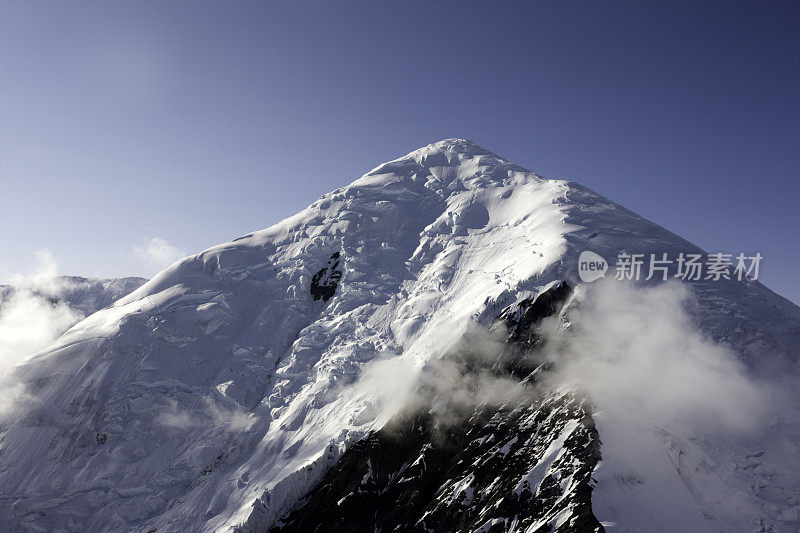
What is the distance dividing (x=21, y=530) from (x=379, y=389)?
2941 inches

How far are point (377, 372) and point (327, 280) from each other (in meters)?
42.0

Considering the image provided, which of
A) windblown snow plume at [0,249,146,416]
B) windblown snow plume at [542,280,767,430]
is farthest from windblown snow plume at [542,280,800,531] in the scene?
windblown snow plume at [0,249,146,416]

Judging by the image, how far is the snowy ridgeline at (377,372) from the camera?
7688cm

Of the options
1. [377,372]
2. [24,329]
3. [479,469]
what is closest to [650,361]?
[479,469]

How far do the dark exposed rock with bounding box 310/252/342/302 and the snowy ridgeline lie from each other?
72 centimetres

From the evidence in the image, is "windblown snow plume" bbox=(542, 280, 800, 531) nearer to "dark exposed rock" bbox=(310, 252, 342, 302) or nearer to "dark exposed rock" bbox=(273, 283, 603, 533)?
"dark exposed rock" bbox=(273, 283, 603, 533)

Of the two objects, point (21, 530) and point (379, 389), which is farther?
point (379, 389)

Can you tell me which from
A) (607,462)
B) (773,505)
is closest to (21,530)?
(607,462)

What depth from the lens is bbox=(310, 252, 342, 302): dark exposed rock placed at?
145 metres

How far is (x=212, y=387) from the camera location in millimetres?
124812

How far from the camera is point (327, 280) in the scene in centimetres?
14800

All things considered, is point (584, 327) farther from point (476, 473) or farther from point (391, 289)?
point (391, 289)

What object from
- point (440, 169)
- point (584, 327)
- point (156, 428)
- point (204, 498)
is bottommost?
point (204, 498)

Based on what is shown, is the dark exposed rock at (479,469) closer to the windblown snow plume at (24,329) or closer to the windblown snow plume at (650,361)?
the windblown snow plume at (650,361)
